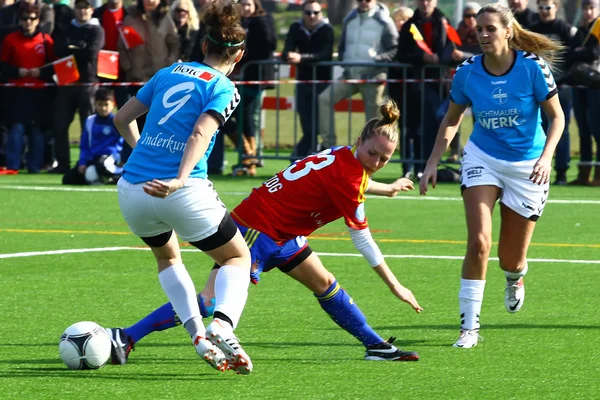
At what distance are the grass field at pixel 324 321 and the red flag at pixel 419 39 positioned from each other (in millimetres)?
4113

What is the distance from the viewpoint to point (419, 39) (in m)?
16.9

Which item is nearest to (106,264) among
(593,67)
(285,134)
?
(593,67)

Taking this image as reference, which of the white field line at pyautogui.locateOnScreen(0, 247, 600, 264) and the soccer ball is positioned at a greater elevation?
the soccer ball

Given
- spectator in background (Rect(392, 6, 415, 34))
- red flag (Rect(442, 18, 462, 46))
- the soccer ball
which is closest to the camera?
the soccer ball

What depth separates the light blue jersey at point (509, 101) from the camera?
24.0 feet

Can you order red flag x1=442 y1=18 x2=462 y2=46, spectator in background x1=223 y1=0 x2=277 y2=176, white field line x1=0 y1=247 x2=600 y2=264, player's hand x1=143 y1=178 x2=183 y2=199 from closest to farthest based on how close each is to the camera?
player's hand x1=143 y1=178 x2=183 y2=199
white field line x1=0 y1=247 x2=600 y2=264
red flag x1=442 y1=18 x2=462 y2=46
spectator in background x1=223 y1=0 x2=277 y2=176

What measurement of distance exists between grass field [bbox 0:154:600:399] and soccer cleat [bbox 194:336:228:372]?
96 mm

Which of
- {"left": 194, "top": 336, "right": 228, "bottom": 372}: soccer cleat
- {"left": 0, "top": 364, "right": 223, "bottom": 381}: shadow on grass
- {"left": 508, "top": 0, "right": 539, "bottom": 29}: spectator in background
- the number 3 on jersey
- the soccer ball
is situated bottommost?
{"left": 0, "top": 364, "right": 223, "bottom": 381}: shadow on grass

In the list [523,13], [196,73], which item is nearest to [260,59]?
[523,13]

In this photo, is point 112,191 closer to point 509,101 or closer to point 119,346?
point 509,101

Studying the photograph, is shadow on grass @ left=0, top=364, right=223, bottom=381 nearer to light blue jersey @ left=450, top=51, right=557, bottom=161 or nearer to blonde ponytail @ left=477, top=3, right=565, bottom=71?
light blue jersey @ left=450, top=51, right=557, bottom=161

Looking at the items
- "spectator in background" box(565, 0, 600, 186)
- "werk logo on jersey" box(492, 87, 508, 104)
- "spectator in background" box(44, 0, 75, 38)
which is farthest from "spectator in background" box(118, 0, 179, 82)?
"werk logo on jersey" box(492, 87, 508, 104)

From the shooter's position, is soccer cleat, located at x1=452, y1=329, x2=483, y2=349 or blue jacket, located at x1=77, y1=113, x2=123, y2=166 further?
blue jacket, located at x1=77, y1=113, x2=123, y2=166

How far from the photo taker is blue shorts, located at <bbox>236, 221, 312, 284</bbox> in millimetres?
6680
